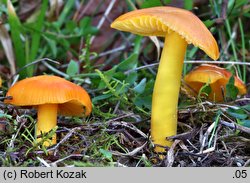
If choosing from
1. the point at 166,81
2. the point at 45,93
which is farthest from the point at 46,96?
the point at 166,81

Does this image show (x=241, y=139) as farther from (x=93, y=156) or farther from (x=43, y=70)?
(x=43, y=70)

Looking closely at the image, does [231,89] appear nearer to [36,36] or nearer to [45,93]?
[45,93]

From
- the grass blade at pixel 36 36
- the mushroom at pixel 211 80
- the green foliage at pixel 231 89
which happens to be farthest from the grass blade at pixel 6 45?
the green foliage at pixel 231 89

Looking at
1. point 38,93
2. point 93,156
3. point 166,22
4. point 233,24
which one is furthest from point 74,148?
point 233,24

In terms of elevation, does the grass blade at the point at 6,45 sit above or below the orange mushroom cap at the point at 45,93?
above

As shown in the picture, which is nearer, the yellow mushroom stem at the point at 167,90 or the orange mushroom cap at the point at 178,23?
the orange mushroom cap at the point at 178,23

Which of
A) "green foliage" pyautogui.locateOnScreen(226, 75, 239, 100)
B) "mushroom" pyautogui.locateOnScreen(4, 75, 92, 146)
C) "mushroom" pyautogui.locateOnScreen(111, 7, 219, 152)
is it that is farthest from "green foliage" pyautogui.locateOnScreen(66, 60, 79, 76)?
"green foliage" pyautogui.locateOnScreen(226, 75, 239, 100)

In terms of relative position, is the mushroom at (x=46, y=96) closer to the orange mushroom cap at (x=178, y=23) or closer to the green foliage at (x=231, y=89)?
the orange mushroom cap at (x=178, y=23)
